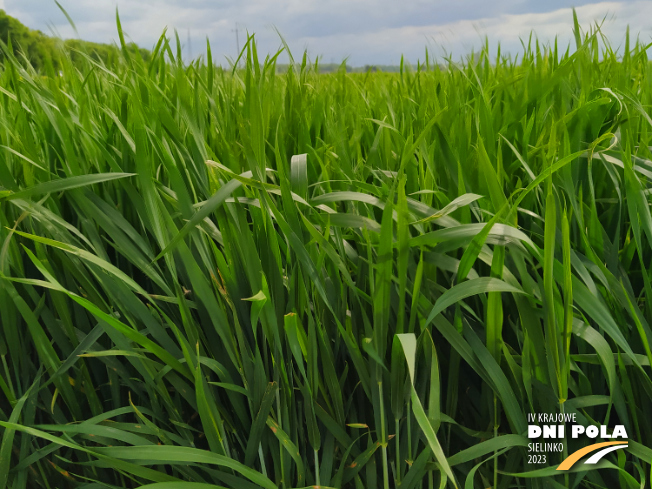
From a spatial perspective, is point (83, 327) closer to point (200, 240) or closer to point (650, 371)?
point (200, 240)

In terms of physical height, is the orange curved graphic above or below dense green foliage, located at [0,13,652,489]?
below

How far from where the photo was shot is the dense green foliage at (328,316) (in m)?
0.48

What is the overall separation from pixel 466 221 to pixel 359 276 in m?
0.14

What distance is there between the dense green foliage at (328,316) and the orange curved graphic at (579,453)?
1 centimetres

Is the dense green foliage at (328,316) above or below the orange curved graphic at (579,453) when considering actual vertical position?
above

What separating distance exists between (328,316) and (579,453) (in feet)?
1.01

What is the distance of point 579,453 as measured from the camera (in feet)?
1.68

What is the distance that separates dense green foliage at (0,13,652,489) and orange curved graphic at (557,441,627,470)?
13 millimetres

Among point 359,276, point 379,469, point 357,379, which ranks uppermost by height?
point 359,276

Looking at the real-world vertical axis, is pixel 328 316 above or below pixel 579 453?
above

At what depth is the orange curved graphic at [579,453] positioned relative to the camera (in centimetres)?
51

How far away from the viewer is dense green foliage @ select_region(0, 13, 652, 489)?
1.56ft

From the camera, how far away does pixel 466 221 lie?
54cm

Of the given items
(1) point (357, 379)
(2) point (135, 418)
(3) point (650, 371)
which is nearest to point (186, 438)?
(2) point (135, 418)
